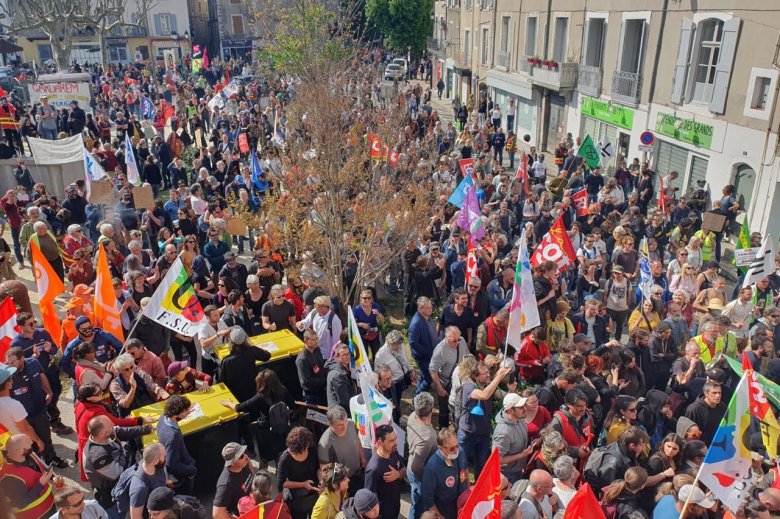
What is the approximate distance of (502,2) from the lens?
30.1m

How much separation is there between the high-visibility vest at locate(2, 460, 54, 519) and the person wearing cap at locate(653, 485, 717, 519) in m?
4.91

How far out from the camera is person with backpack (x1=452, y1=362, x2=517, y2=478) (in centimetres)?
590

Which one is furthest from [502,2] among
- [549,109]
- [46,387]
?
[46,387]

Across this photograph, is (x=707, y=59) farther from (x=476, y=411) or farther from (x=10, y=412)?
(x=10, y=412)

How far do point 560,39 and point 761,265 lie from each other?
17.8 meters

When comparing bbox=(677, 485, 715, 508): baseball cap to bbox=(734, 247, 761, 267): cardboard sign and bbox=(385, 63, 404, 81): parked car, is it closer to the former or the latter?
bbox=(734, 247, 761, 267): cardboard sign

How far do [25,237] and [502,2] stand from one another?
25672mm

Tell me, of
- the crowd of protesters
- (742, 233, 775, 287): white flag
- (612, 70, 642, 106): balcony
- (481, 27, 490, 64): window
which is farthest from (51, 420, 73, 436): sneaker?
(481, 27, 490, 64): window

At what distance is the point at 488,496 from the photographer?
173 inches

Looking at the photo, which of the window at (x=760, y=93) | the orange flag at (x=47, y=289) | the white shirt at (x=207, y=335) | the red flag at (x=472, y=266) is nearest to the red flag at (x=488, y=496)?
the white shirt at (x=207, y=335)

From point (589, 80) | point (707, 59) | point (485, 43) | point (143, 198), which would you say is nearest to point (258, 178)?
point (143, 198)

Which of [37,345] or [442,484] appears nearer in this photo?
[442,484]

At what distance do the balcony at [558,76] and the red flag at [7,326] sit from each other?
826 inches

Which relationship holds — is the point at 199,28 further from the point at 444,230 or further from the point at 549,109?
the point at 444,230
